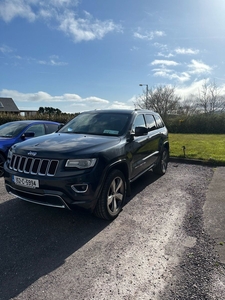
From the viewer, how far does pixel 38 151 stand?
3.31 meters

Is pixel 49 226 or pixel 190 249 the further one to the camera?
pixel 49 226

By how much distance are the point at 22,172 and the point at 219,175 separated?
17.5 ft

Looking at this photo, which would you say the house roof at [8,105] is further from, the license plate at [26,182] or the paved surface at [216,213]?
the paved surface at [216,213]

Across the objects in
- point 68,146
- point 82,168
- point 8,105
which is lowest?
point 82,168

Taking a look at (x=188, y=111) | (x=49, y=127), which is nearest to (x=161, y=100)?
(x=188, y=111)

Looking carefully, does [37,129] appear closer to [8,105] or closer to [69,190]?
[69,190]

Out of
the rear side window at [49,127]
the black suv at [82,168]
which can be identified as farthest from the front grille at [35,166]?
the rear side window at [49,127]

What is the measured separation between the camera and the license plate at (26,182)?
3.14 m

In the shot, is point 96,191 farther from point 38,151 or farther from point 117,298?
point 117,298

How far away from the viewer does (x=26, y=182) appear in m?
3.23

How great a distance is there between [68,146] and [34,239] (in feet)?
4.59

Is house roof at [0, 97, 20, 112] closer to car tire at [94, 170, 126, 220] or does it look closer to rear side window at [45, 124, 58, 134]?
rear side window at [45, 124, 58, 134]

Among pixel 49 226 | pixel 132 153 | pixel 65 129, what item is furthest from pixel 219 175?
pixel 49 226

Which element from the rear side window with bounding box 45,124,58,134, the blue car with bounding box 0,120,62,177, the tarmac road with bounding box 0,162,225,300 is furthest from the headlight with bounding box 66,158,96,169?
the rear side window with bounding box 45,124,58,134
